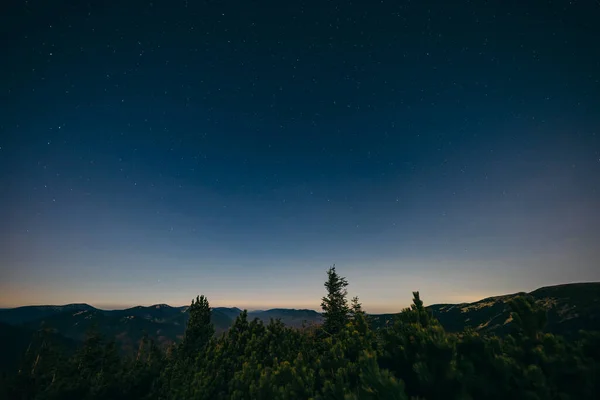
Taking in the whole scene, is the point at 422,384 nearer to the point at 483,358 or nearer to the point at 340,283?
the point at 483,358

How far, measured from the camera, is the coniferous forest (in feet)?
19.0

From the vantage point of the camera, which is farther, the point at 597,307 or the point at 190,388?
the point at 597,307

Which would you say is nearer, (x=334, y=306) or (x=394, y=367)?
(x=394, y=367)

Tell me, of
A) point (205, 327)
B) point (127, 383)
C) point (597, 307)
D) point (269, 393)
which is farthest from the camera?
point (597, 307)

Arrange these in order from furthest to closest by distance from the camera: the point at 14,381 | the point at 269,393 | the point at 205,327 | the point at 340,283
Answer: the point at 340,283, the point at 14,381, the point at 205,327, the point at 269,393

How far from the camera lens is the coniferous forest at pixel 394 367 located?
5.78 metres

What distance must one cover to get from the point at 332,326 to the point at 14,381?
3840 centimetres

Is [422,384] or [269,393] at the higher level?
[422,384]

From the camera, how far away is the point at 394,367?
793 cm

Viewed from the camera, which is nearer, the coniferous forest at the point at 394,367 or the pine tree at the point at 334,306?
the coniferous forest at the point at 394,367

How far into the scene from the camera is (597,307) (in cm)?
16475

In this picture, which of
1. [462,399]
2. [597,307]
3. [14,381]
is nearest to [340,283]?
[462,399]

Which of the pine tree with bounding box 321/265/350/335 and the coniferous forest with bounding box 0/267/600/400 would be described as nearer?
the coniferous forest with bounding box 0/267/600/400

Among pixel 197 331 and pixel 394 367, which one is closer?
pixel 394 367
